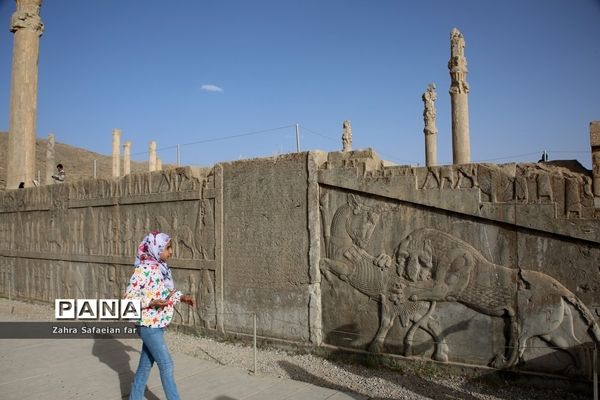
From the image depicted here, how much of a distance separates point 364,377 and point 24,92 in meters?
14.8

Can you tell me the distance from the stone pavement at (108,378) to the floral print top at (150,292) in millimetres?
1273

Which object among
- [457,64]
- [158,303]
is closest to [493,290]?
[158,303]

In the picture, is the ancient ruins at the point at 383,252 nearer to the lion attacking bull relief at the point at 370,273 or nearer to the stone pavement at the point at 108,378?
the lion attacking bull relief at the point at 370,273

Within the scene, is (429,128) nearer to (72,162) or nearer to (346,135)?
(346,135)

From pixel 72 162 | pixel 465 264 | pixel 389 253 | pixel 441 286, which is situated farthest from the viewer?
pixel 72 162

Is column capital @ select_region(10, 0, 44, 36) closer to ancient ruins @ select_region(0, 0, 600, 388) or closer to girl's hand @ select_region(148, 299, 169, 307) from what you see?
ancient ruins @ select_region(0, 0, 600, 388)

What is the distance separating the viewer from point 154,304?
3.74 meters

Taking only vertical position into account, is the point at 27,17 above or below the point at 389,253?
above

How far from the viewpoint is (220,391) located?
15.3ft

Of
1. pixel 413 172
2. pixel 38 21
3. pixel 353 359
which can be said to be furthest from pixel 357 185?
pixel 38 21

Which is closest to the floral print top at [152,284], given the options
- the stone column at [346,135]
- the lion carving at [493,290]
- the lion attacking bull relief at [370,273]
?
the lion attacking bull relief at [370,273]

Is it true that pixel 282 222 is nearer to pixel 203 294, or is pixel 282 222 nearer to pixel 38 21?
pixel 203 294

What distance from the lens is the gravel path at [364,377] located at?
15.0 feet

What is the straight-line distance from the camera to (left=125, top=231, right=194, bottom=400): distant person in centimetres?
374
